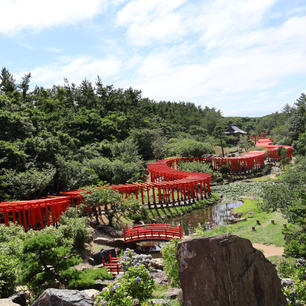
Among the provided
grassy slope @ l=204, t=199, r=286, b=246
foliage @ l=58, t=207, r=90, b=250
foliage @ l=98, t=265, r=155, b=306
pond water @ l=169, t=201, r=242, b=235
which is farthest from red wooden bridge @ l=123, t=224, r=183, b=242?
foliage @ l=98, t=265, r=155, b=306

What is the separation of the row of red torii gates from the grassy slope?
5.92m

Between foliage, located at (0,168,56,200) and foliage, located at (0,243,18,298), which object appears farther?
foliage, located at (0,168,56,200)

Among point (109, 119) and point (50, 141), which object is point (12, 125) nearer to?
point (50, 141)

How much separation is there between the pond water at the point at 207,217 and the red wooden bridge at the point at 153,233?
4177 millimetres

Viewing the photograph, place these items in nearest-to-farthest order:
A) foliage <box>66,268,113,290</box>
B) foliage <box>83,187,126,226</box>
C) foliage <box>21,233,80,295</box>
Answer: foliage <box>21,233,80,295</box> → foliage <box>66,268,113,290</box> → foliage <box>83,187,126,226</box>

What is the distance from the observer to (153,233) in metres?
17.0

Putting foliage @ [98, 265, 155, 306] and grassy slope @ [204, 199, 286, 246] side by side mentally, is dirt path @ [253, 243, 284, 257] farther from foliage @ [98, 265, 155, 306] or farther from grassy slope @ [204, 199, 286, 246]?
foliage @ [98, 265, 155, 306]

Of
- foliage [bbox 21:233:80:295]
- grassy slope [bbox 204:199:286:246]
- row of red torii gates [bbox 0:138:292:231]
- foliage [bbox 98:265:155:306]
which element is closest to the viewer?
foliage [bbox 98:265:155:306]

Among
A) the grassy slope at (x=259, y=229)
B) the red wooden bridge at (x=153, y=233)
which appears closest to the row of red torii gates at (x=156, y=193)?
the red wooden bridge at (x=153, y=233)

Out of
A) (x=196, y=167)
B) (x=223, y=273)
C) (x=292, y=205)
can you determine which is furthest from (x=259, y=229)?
(x=196, y=167)

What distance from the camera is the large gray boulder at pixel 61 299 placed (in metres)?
6.36

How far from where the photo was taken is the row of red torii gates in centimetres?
1675

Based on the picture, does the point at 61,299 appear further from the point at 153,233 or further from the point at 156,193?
the point at 156,193

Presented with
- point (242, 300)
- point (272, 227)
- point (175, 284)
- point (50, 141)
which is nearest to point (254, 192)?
point (272, 227)
